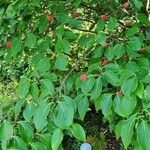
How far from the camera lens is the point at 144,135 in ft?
4.55

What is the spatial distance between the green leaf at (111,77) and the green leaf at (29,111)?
0.29 metres

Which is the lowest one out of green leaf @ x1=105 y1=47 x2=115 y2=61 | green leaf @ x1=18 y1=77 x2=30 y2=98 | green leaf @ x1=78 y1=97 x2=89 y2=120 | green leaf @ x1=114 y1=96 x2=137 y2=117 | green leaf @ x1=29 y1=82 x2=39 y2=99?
green leaf @ x1=105 y1=47 x2=115 y2=61

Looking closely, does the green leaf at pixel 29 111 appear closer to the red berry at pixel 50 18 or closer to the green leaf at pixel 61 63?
the green leaf at pixel 61 63

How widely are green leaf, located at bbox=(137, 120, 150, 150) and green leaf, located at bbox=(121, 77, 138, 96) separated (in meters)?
0.14

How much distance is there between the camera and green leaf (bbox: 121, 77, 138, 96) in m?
1.50

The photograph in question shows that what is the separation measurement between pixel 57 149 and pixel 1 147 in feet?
0.60

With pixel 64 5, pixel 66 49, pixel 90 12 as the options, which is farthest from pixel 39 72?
pixel 90 12

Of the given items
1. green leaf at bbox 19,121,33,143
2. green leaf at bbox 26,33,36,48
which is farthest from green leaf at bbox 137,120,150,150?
green leaf at bbox 26,33,36,48

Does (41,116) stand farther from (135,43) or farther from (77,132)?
(135,43)

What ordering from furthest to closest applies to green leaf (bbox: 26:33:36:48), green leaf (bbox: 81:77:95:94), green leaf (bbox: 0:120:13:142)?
green leaf (bbox: 26:33:36:48) < green leaf (bbox: 81:77:95:94) < green leaf (bbox: 0:120:13:142)

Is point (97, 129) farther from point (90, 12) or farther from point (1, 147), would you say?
point (1, 147)

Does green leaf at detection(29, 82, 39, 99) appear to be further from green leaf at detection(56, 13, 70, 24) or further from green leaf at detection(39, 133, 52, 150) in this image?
green leaf at detection(56, 13, 70, 24)

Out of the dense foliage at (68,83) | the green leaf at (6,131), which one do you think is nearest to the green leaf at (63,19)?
the dense foliage at (68,83)

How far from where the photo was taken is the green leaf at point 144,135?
4.54 ft
